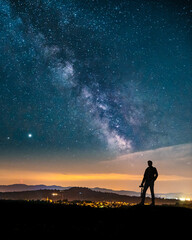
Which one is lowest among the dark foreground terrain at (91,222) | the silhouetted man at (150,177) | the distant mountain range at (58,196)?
the distant mountain range at (58,196)

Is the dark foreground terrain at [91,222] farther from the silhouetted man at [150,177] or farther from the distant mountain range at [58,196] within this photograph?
the distant mountain range at [58,196]

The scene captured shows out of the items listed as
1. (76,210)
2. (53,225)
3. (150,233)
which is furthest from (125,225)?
(76,210)

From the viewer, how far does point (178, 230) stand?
7297 mm

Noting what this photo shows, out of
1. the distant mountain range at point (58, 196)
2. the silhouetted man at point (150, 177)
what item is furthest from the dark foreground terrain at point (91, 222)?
the distant mountain range at point (58, 196)

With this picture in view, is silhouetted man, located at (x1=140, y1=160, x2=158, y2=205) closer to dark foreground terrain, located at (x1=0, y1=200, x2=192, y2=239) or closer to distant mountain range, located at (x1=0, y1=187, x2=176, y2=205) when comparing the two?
dark foreground terrain, located at (x1=0, y1=200, x2=192, y2=239)

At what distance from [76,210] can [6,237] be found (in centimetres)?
432

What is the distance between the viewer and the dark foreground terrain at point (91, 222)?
6.44 meters

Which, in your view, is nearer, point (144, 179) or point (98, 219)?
point (98, 219)

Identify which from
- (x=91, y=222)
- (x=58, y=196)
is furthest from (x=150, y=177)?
(x=58, y=196)

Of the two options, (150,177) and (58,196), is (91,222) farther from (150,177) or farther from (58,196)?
(58,196)

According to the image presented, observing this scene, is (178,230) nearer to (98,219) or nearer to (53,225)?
(98,219)

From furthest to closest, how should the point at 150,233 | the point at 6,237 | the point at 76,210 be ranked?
1. the point at 76,210
2. the point at 150,233
3. the point at 6,237

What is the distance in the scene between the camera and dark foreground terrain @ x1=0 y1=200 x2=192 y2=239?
6438mm

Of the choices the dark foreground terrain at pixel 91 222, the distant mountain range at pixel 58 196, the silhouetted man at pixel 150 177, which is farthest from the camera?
the distant mountain range at pixel 58 196
